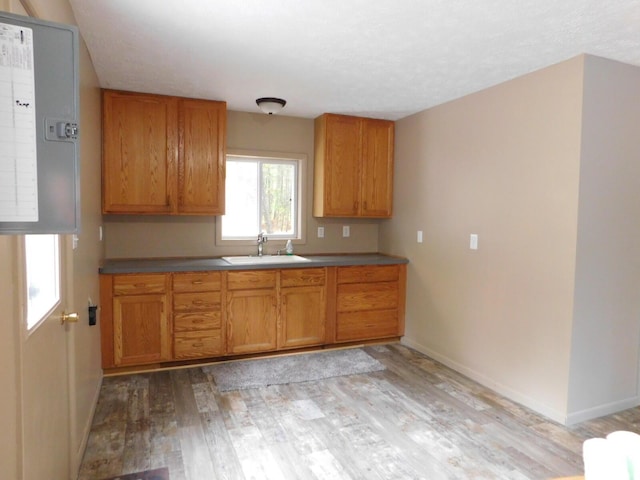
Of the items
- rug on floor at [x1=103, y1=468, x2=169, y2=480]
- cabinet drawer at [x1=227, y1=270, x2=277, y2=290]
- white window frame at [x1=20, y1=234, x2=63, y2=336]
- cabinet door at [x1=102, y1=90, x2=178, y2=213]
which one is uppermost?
cabinet door at [x1=102, y1=90, x2=178, y2=213]

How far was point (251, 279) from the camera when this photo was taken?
3.62m

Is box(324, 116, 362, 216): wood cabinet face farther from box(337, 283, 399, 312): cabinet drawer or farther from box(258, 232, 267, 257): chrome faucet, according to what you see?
box(337, 283, 399, 312): cabinet drawer

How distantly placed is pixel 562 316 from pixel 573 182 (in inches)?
33.8

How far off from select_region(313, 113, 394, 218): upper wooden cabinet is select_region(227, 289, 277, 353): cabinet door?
1.11 metres

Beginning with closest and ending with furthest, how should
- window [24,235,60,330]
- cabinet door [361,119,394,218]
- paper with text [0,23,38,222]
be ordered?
paper with text [0,23,38,222]
window [24,235,60,330]
cabinet door [361,119,394,218]

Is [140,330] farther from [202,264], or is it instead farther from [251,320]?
[251,320]

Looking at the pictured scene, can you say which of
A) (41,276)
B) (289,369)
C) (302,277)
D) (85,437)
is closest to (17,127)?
(41,276)

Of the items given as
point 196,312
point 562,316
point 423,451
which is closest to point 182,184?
point 196,312

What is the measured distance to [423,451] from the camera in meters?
2.31

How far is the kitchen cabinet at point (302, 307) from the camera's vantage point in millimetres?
3773

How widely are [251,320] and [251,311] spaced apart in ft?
0.27

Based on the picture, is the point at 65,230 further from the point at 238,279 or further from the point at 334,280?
the point at 334,280

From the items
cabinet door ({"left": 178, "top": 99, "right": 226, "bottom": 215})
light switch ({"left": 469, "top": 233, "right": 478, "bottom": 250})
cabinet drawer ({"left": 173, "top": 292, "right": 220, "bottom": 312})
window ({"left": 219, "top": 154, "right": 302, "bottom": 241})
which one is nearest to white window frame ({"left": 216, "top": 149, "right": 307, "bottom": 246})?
window ({"left": 219, "top": 154, "right": 302, "bottom": 241})

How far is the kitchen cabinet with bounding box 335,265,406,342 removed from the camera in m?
4.00
